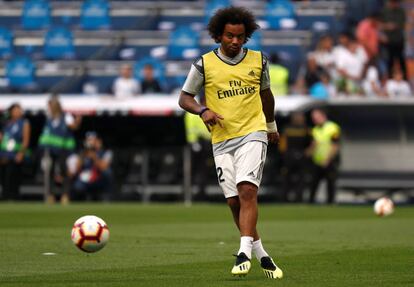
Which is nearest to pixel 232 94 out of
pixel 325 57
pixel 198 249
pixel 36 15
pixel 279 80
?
pixel 198 249

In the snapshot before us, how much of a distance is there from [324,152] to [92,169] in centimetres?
549

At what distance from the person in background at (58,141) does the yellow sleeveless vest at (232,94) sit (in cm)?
1611

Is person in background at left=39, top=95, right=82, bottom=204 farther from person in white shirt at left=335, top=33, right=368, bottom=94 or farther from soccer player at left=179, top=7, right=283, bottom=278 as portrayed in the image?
soccer player at left=179, top=7, right=283, bottom=278

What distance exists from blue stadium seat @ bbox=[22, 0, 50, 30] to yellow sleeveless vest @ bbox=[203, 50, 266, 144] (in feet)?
78.7

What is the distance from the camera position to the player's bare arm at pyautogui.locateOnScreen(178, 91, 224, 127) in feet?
33.7

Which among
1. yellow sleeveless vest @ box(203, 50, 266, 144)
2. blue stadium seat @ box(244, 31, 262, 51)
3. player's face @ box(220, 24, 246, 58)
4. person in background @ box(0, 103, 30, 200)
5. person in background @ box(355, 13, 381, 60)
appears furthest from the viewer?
blue stadium seat @ box(244, 31, 262, 51)

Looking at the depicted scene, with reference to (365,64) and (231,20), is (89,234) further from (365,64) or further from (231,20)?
(365,64)

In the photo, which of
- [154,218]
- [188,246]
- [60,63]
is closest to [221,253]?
[188,246]

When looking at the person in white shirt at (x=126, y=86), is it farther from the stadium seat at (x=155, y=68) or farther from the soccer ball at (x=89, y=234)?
the soccer ball at (x=89, y=234)

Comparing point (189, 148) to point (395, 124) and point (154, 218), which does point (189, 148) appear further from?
point (154, 218)

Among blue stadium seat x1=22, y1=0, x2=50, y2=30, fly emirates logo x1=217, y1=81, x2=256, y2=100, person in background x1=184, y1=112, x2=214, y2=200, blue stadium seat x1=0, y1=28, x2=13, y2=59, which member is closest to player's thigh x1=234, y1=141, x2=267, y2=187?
fly emirates logo x1=217, y1=81, x2=256, y2=100

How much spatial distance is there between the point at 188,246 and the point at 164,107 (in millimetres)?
13218

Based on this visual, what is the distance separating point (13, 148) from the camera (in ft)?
93.0

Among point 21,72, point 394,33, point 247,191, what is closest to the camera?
point 247,191
